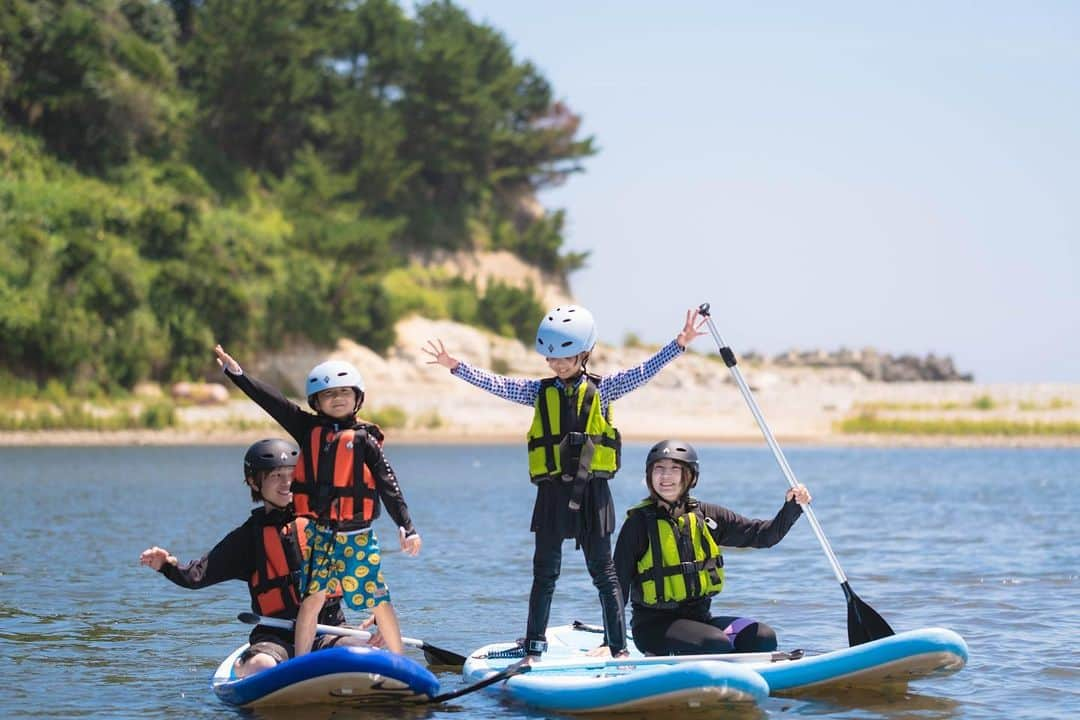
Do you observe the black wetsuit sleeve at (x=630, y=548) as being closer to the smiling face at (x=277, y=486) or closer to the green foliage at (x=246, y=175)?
the smiling face at (x=277, y=486)

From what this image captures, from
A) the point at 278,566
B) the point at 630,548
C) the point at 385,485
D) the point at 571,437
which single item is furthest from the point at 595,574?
the point at 278,566

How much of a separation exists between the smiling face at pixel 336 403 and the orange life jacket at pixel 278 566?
0.61 metres

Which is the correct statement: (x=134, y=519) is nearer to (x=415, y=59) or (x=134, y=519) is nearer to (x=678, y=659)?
(x=678, y=659)

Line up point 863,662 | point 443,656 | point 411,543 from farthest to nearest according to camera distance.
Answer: point 443,656 < point 863,662 < point 411,543

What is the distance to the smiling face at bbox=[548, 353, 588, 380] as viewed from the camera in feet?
28.1

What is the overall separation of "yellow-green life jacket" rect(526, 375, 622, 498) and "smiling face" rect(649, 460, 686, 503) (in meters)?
0.22

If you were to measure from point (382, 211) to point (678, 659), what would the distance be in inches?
1867

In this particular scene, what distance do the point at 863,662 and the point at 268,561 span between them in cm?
317

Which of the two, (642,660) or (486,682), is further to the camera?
(642,660)

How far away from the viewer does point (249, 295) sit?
41875 mm

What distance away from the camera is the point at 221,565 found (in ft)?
26.5

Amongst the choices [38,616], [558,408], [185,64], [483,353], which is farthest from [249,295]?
[558,408]

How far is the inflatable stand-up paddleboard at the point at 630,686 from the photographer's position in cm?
766

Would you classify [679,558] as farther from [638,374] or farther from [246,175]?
[246,175]
